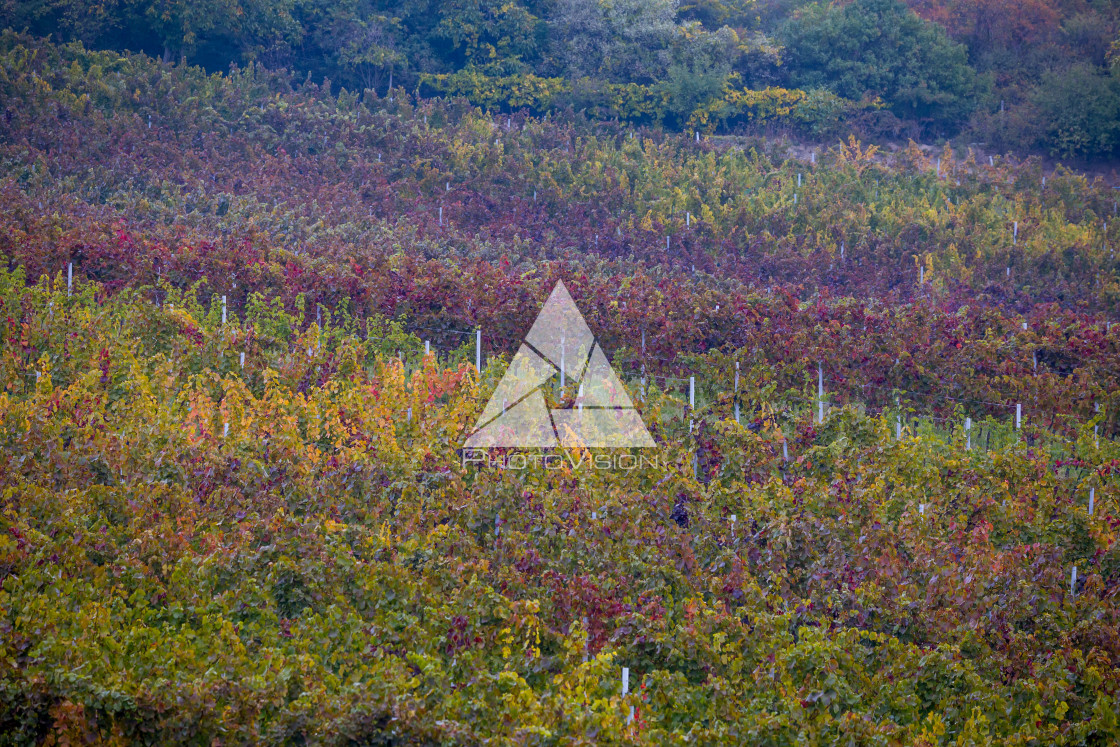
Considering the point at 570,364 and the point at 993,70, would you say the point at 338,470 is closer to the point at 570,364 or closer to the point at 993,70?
the point at 570,364

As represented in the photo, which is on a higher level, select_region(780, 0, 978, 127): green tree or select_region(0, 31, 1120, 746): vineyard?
select_region(780, 0, 978, 127): green tree

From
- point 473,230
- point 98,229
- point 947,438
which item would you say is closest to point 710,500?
point 947,438
